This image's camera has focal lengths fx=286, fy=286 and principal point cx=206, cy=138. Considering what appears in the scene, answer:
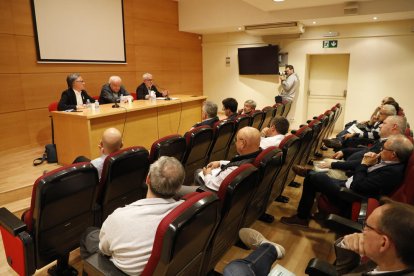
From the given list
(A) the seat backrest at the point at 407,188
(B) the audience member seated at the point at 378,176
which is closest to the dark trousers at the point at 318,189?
(B) the audience member seated at the point at 378,176

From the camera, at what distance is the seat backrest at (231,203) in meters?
1.56

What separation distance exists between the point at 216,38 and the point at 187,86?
1.73m

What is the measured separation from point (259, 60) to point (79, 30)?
183 inches

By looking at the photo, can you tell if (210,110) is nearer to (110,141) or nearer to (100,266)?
(110,141)

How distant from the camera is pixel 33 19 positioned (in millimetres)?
4945

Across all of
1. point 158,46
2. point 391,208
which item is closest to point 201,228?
point 391,208

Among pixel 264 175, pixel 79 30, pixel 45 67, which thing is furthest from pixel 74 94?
pixel 264 175

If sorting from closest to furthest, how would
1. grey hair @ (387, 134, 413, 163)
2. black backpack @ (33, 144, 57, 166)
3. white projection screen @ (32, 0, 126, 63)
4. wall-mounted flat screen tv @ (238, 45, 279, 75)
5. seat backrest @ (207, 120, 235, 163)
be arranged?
grey hair @ (387, 134, 413, 163), seat backrest @ (207, 120, 235, 163), black backpack @ (33, 144, 57, 166), white projection screen @ (32, 0, 126, 63), wall-mounted flat screen tv @ (238, 45, 279, 75)

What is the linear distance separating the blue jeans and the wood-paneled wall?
5.09 metres

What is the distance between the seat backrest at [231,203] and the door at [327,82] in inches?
256

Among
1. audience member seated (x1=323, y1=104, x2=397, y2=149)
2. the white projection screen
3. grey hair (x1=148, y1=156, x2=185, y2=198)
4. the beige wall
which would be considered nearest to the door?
the beige wall

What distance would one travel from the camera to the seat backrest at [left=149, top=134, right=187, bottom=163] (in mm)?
2430

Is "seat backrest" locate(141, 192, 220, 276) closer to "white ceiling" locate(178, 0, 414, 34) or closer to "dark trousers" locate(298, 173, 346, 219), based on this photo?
"dark trousers" locate(298, 173, 346, 219)

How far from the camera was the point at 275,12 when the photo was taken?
22.0 feet
